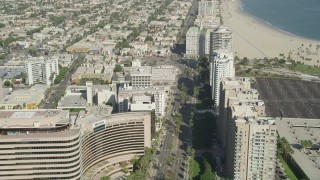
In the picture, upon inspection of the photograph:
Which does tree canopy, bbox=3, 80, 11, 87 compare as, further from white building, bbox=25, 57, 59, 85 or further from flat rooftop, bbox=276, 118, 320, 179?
flat rooftop, bbox=276, 118, 320, 179

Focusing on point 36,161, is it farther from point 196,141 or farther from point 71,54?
point 71,54

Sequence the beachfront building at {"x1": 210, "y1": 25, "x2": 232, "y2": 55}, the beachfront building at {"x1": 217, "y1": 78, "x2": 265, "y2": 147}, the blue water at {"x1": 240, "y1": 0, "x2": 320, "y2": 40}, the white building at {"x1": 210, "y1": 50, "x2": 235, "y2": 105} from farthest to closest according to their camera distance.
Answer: the blue water at {"x1": 240, "y1": 0, "x2": 320, "y2": 40}, the beachfront building at {"x1": 210, "y1": 25, "x2": 232, "y2": 55}, the white building at {"x1": 210, "y1": 50, "x2": 235, "y2": 105}, the beachfront building at {"x1": 217, "y1": 78, "x2": 265, "y2": 147}

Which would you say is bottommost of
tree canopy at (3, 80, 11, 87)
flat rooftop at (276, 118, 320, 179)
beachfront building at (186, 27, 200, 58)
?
flat rooftop at (276, 118, 320, 179)

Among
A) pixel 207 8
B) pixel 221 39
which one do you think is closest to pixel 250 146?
pixel 221 39

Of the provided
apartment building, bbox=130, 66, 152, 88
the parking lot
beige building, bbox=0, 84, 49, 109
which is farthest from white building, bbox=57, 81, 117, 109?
the parking lot

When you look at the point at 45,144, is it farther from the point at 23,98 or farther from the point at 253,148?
the point at 23,98

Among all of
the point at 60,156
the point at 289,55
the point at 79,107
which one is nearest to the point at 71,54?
the point at 79,107
